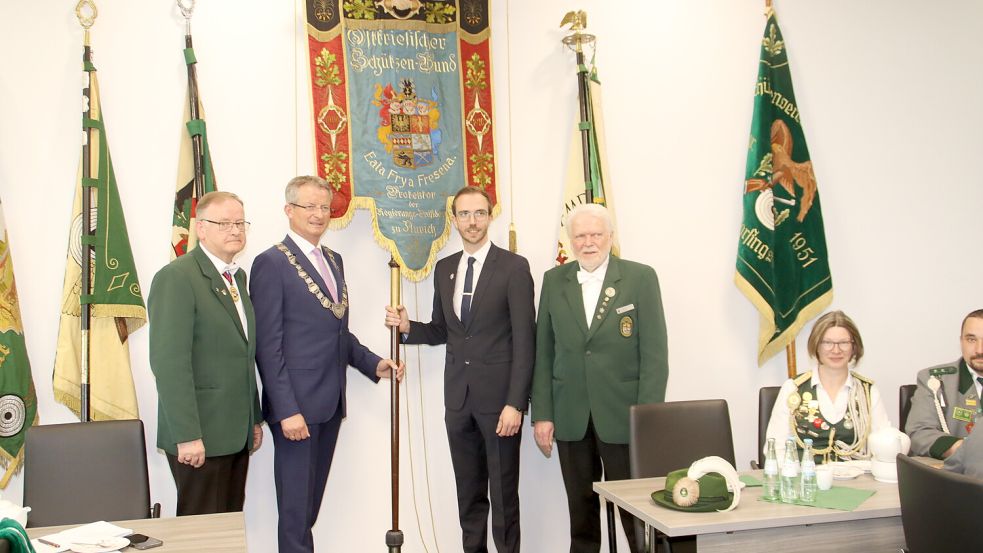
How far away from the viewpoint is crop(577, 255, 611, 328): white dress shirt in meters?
3.50

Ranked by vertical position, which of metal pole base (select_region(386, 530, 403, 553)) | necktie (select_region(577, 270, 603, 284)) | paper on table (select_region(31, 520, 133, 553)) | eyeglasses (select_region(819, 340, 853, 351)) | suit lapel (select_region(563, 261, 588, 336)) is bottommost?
metal pole base (select_region(386, 530, 403, 553))

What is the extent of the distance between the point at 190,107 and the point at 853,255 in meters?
3.79

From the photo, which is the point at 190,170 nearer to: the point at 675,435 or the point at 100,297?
the point at 100,297

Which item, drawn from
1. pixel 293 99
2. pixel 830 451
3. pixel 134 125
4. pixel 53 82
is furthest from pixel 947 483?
pixel 53 82

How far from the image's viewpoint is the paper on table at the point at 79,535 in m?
1.97

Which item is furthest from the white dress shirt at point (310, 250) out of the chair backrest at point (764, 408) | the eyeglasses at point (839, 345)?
the eyeglasses at point (839, 345)

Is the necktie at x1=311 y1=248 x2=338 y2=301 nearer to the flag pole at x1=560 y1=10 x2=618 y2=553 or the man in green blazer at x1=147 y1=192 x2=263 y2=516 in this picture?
the man in green blazer at x1=147 y1=192 x2=263 y2=516

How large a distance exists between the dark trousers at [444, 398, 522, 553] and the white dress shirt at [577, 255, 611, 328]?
25.6 inches

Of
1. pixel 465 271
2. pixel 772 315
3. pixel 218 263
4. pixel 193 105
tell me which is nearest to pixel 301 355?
pixel 218 263

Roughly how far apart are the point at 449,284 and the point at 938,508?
7.84 feet

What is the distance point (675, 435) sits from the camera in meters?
2.94

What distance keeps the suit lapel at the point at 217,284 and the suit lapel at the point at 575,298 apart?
1394 mm

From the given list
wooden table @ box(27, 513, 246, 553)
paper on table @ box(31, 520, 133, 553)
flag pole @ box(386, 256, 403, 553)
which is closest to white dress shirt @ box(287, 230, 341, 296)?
flag pole @ box(386, 256, 403, 553)

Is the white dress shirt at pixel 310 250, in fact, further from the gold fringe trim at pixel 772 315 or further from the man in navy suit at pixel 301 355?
the gold fringe trim at pixel 772 315
